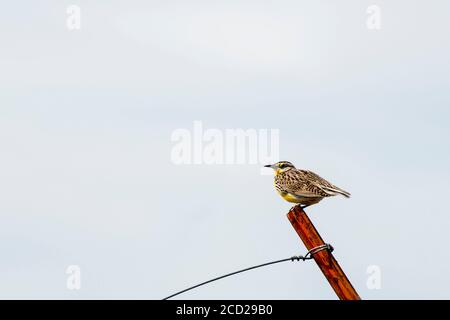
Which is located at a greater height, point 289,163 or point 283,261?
point 289,163

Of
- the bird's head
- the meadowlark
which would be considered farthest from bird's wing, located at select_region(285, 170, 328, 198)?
the bird's head

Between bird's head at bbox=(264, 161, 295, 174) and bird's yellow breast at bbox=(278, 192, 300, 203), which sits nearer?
bird's yellow breast at bbox=(278, 192, 300, 203)

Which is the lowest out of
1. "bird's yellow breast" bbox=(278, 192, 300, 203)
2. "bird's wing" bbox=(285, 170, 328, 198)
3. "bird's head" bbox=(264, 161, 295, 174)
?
"bird's yellow breast" bbox=(278, 192, 300, 203)

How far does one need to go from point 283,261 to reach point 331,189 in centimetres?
338

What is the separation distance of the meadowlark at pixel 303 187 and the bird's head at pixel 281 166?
0.22 ft

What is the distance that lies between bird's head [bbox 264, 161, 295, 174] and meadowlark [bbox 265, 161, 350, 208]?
66mm

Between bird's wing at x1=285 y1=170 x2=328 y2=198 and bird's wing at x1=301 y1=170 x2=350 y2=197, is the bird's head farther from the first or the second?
bird's wing at x1=301 y1=170 x2=350 y2=197

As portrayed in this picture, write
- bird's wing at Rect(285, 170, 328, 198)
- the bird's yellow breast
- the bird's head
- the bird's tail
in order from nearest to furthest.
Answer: the bird's tail < bird's wing at Rect(285, 170, 328, 198) < the bird's yellow breast < the bird's head

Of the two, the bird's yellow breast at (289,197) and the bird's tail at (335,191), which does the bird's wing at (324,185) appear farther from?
the bird's yellow breast at (289,197)

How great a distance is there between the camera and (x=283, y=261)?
1230 cm

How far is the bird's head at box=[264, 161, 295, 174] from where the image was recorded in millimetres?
17531

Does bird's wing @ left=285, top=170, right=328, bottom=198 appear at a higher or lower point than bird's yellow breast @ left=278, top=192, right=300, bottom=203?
higher
